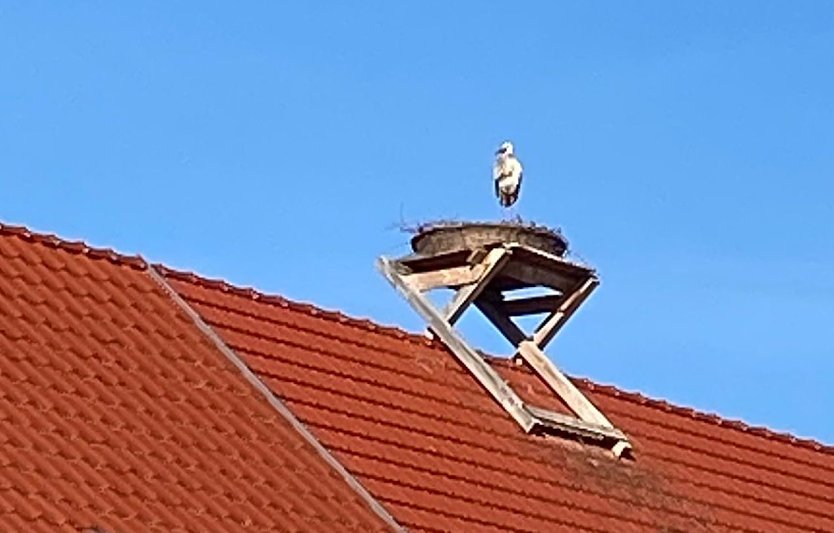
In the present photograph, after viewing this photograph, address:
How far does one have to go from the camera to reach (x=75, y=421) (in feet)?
42.3

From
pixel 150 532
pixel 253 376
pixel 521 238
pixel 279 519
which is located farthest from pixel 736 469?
pixel 150 532

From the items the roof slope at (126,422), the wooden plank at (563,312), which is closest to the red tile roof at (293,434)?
the roof slope at (126,422)

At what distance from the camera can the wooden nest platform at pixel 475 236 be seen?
55.9 feet

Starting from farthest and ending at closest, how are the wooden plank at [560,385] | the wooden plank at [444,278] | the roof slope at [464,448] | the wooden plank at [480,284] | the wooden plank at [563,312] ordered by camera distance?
the wooden plank at [563,312], the wooden plank at [444,278], the wooden plank at [480,284], the wooden plank at [560,385], the roof slope at [464,448]

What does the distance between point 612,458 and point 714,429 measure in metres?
1.75

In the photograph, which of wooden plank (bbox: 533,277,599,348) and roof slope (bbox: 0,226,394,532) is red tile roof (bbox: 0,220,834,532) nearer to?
roof slope (bbox: 0,226,394,532)

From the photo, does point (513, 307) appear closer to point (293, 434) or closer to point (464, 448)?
point (464, 448)

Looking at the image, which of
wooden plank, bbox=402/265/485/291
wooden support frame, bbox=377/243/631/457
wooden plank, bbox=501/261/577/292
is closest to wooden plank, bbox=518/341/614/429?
wooden support frame, bbox=377/243/631/457

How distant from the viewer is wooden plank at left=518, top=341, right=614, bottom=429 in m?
16.7

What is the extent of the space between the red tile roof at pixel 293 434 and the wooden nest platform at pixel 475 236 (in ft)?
2.59

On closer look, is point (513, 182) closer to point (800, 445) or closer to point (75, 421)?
point (800, 445)

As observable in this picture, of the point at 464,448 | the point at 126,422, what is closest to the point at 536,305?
the point at 464,448

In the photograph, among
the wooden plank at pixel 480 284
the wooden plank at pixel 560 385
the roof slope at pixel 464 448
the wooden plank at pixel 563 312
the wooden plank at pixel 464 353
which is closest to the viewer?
the roof slope at pixel 464 448

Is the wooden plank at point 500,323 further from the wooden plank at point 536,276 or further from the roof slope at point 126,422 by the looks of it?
the roof slope at point 126,422
